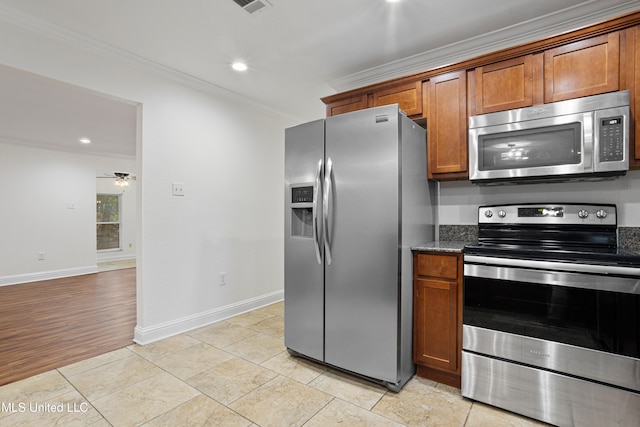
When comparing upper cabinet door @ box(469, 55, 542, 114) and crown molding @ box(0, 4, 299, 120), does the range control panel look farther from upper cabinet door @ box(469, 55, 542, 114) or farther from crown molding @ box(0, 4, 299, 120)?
crown molding @ box(0, 4, 299, 120)

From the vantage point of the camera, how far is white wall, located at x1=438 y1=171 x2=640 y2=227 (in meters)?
2.06

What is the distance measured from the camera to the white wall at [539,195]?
6.77 ft

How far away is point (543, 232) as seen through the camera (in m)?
2.16

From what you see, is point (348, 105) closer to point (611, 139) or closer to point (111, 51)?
point (611, 139)

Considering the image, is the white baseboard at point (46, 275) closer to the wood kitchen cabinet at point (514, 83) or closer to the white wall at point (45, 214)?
the white wall at point (45, 214)

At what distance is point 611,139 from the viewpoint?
1.81 metres

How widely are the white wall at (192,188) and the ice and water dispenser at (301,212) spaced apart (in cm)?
133

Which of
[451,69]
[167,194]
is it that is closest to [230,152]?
[167,194]

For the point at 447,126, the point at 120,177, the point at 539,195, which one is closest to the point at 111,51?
the point at 447,126

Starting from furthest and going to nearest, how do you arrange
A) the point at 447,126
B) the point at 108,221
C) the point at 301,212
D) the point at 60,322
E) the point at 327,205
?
the point at 108,221, the point at 60,322, the point at 301,212, the point at 447,126, the point at 327,205

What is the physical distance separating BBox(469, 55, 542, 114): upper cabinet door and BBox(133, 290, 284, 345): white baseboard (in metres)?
3.13

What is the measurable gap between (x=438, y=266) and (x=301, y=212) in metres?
1.09

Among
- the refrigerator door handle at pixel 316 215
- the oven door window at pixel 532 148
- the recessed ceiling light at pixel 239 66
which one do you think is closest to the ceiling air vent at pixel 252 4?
the recessed ceiling light at pixel 239 66

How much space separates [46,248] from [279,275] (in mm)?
4602
